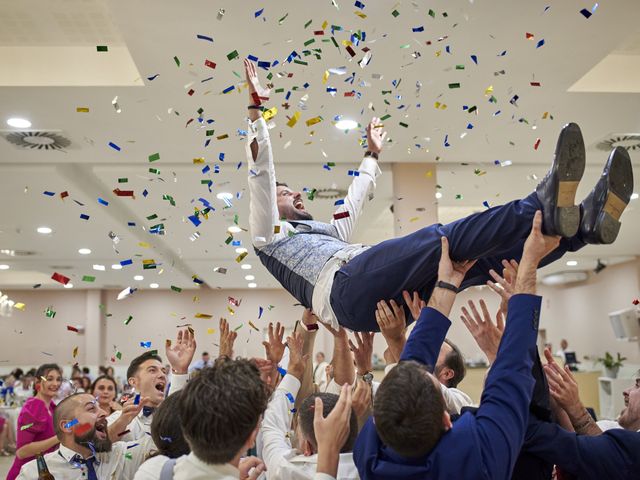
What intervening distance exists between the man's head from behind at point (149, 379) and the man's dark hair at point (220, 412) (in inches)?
70.6

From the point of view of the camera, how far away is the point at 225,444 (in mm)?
1623

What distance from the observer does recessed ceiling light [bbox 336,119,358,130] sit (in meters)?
5.73

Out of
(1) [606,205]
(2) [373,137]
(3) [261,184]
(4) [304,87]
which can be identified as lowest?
(1) [606,205]

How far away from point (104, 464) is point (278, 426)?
0.92 metres

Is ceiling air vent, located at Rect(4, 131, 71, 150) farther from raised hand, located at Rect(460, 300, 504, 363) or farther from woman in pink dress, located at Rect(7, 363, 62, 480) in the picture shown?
raised hand, located at Rect(460, 300, 504, 363)

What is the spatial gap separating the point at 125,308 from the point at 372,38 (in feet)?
54.5

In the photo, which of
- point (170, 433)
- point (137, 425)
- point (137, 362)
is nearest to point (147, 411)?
point (137, 425)

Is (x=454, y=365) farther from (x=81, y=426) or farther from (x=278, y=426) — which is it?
(x=81, y=426)

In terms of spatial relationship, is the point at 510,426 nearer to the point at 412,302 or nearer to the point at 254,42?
the point at 412,302

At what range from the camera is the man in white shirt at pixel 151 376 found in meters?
2.99

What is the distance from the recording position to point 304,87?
4.87 metres

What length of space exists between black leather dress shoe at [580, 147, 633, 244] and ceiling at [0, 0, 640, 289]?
1518mm

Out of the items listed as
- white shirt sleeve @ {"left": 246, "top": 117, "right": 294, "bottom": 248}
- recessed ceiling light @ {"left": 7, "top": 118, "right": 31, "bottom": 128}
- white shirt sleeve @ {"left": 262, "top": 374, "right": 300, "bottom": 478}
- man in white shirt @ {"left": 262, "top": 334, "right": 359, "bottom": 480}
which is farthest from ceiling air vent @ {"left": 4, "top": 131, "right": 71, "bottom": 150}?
white shirt sleeve @ {"left": 262, "top": 374, "right": 300, "bottom": 478}

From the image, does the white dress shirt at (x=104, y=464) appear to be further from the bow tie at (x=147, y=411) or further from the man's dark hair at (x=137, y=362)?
the man's dark hair at (x=137, y=362)
